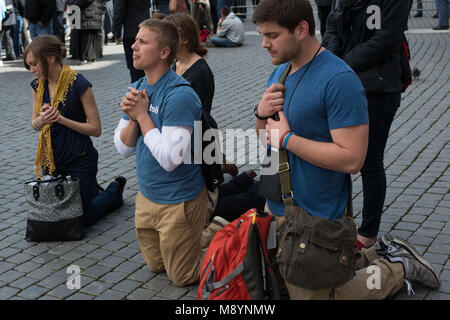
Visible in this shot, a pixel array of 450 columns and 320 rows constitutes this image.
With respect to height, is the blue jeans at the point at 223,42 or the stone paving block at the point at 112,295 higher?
the blue jeans at the point at 223,42

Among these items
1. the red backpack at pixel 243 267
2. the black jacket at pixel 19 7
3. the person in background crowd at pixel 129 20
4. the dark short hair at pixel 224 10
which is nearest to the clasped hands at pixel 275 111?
the red backpack at pixel 243 267

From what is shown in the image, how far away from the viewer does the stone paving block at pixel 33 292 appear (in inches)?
158

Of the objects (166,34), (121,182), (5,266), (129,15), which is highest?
(166,34)

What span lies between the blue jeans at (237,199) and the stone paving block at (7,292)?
1563mm

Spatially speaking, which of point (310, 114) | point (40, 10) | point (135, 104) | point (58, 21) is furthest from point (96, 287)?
point (58, 21)

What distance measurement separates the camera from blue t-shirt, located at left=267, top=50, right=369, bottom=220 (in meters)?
2.96

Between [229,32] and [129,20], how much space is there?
5.59 m

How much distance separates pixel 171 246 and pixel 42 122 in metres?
1.73

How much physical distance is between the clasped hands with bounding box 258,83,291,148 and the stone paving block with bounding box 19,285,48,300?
1.98m

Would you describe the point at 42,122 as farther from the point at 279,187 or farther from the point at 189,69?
the point at 279,187

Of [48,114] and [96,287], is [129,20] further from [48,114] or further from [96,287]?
[96,287]

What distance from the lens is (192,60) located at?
490cm

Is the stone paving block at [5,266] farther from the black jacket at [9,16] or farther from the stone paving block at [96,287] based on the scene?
the black jacket at [9,16]

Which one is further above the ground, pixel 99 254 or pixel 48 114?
pixel 48 114
